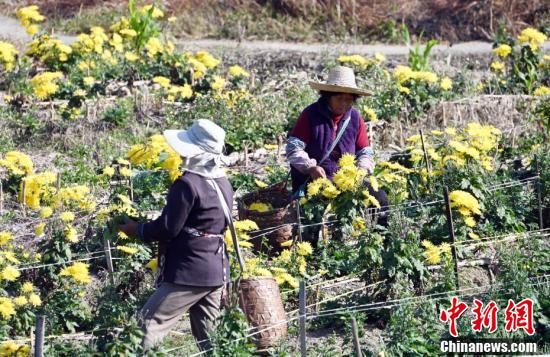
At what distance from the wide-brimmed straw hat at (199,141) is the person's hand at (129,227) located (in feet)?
1.76

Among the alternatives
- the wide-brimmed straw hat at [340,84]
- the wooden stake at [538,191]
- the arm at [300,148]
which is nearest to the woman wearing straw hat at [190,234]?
the arm at [300,148]

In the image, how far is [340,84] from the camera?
9.48m

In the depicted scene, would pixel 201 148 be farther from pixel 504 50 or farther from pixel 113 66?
pixel 113 66

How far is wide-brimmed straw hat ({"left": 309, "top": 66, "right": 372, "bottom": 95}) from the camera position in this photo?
9.37 metres

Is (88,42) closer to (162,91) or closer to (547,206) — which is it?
(162,91)

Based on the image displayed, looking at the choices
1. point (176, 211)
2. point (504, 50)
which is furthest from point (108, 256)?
point (504, 50)

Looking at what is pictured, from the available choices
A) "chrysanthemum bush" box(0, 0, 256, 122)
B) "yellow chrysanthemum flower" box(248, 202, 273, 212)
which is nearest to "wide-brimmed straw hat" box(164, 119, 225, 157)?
"yellow chrysanthemum flower" box(248, 202, 273, 212)

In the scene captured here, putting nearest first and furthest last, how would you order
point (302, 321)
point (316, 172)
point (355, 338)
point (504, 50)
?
point (355, 338)
point (302, 321)
point (316, 172)
point (504, 50)

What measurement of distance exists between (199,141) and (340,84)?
101 inches

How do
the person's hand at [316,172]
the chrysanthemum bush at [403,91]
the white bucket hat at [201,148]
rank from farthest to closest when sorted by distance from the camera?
the chrysanthemum bush at [403,91]
the person's hand at [316,172]
the white bucket hat at [201,148]

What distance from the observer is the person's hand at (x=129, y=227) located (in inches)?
287

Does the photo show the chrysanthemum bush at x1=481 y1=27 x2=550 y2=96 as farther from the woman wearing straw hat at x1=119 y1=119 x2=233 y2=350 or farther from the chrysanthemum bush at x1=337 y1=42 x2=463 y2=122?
the woman wearing straw hat at x1=119 y1=119 x2=233 y2=350

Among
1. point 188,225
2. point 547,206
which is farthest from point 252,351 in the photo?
point 547,206

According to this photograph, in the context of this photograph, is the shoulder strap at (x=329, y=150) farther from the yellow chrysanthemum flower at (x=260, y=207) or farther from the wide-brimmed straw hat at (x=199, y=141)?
the wide-brimmed straw hat at (x=199, y=141)
